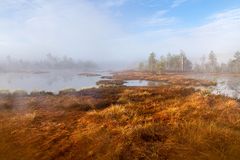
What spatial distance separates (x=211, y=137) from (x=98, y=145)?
3925 millimetres

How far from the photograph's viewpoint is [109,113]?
11117 millimetres

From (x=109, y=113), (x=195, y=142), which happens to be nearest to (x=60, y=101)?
(x=109, y=113)

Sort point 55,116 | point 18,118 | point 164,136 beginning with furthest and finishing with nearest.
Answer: point 55,116
point 18,118
point 164,136

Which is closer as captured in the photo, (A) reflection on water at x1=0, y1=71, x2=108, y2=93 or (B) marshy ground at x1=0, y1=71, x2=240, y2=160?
(B) marshy ground at x1=0, y1=71, x2=240, y2=160

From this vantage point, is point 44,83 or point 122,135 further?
point 44,83

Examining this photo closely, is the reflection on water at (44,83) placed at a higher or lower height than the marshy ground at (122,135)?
lower

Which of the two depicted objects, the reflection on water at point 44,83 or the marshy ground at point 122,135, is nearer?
the marshy ground at point 122,135

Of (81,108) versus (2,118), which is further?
(81,108)

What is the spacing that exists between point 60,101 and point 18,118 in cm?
508

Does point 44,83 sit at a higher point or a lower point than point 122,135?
lower

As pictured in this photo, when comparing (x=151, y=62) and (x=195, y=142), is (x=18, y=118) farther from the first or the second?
(x=151, y=62)

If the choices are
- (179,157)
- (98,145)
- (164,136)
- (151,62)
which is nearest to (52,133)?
(98,145)

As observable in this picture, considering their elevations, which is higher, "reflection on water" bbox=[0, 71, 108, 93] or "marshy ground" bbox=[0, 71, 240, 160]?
"marshy ground" bbox=[0, 71, 240, 160]

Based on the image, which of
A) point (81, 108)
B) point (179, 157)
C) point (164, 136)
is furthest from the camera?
point (81, 108)
